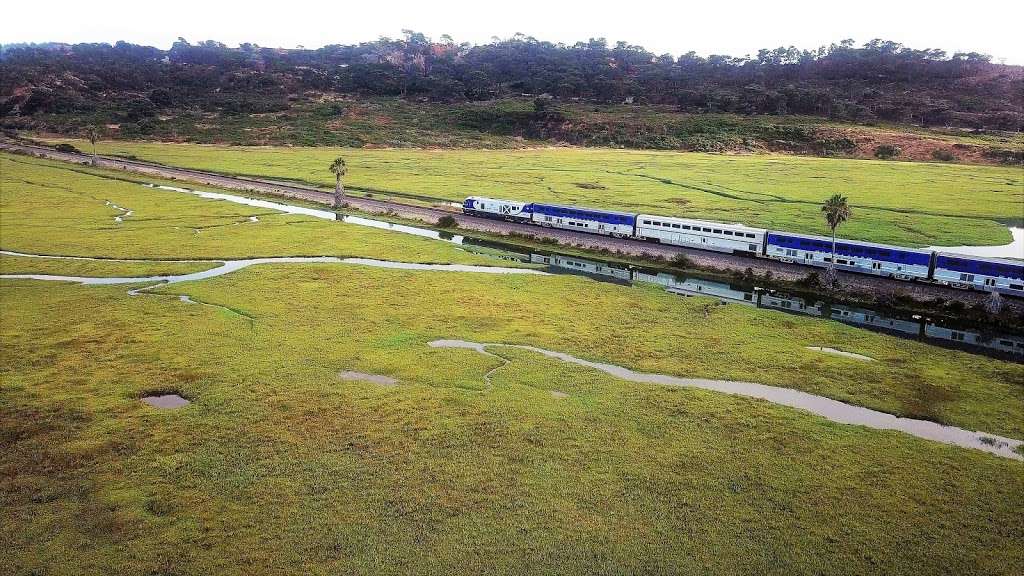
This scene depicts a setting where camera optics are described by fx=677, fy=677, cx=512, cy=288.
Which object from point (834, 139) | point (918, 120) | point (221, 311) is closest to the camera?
point (221, 311)

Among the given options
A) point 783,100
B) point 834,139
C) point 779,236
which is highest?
point 783,100

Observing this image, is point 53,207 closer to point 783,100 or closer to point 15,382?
point 15,382

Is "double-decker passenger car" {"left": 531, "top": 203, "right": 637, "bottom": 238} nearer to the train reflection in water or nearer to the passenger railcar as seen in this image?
the train reflection in water

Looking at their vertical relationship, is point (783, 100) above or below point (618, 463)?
above

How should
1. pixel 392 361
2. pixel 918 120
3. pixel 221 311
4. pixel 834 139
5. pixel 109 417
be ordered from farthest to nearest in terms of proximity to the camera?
1. pixel 918 120
2. pixel 834 139
3. pixel 221 311
4. pixel 392 361
5. pixel 109 417

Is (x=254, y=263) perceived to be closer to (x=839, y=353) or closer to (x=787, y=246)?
(x=839, y=353)

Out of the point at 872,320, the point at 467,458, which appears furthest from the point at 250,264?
the point at 872,320

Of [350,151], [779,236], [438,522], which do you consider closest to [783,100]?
[350,151]

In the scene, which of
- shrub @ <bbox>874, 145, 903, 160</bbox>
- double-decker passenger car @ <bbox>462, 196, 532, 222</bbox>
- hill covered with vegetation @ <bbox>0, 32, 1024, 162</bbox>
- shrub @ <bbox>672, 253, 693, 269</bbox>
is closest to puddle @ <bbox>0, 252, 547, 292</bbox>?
shrub @ <bbox>672, 253, 693, 269</bbox>
